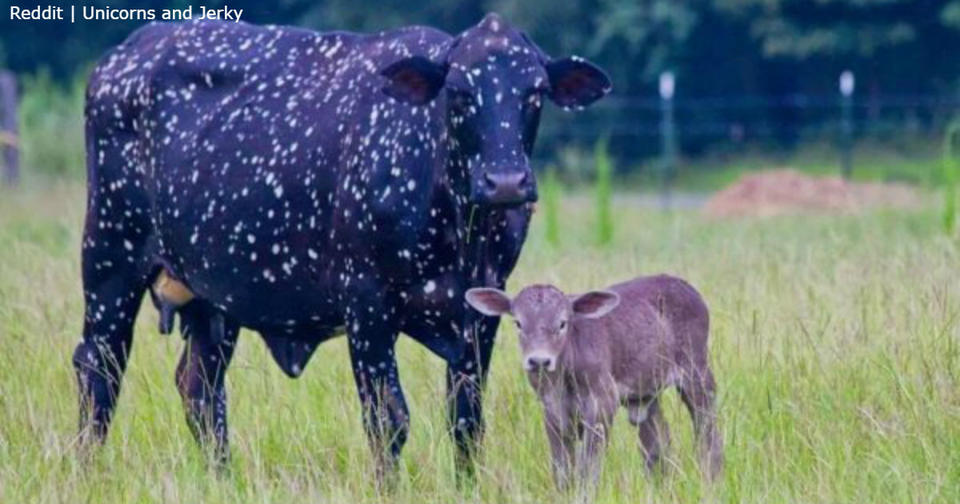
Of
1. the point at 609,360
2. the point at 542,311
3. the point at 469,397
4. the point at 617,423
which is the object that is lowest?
the point at 617,423

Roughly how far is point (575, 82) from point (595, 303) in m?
0.79

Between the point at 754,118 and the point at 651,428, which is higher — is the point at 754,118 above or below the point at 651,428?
above

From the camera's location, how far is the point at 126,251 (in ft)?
30.4

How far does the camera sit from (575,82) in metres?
8.23

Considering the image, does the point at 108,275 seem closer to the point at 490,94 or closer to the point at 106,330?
the point at 106,330

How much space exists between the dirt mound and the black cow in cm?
1524

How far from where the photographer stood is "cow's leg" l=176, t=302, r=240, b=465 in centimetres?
909

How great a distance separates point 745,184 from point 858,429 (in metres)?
20.3

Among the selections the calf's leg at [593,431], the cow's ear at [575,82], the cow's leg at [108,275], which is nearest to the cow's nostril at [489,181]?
the cow's ear at [575,82]

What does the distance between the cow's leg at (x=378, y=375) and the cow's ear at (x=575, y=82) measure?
0.97 metres

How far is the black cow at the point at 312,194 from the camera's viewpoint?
26.1 feet

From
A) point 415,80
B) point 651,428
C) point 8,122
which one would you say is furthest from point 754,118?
point 415,80

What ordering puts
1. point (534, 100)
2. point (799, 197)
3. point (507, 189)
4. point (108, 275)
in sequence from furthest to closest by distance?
point (799, 197), point (108, 275), point (534, 100), point (507, 189)

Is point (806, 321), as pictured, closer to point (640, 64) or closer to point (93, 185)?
point (93, 185)
